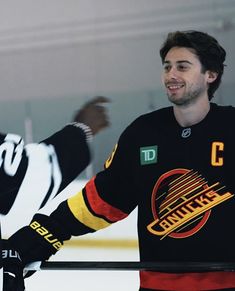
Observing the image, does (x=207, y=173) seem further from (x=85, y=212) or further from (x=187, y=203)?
(x=85, y=212)

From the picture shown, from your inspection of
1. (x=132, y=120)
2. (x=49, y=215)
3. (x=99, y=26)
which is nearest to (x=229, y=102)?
(x=132, y=120)

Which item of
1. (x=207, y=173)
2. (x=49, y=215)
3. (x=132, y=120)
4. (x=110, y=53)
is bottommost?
(x=49, y=215)

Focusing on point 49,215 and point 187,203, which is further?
point 49,215

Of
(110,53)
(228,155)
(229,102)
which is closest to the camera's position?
(228,155)

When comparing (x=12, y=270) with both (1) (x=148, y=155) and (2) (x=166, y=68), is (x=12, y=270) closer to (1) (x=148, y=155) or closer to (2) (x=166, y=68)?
(1) (x=148, y=155)

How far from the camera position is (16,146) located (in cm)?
214

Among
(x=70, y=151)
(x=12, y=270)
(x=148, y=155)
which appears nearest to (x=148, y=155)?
(x=148, y=155)

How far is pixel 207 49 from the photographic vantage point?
1883 mm

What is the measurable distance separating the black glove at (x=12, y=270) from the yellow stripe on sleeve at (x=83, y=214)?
0.25 m

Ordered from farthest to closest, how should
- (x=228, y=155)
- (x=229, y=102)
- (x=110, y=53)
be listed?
(x=110, y=53) < (x=229, y=102) < (x=228, y=155)

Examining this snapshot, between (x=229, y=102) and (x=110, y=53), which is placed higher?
(x=110, y=53)

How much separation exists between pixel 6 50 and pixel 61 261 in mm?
801

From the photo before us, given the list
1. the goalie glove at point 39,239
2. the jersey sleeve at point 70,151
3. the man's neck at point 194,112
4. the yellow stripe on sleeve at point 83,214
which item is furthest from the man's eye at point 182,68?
the goalie glove at point 39,239

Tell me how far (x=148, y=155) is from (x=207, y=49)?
395mm
